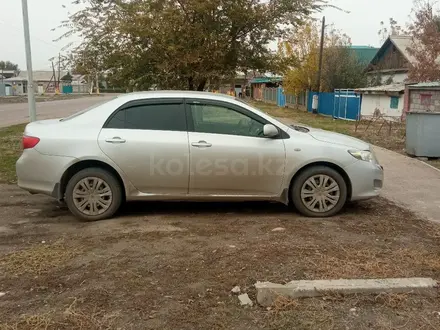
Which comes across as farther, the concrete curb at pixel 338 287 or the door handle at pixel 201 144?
the door handle at pixel 201 144

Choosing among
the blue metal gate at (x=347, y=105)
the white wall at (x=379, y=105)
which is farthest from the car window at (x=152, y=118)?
the blue metal gate at (x=347, y=105)

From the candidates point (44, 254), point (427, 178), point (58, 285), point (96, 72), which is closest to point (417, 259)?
point (58, 285)

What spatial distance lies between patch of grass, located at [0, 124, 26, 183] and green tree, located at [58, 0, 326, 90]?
2705 mm

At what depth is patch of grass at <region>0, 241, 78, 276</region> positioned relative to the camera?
406cm

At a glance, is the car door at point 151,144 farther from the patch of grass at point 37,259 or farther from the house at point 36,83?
the house at point 36,83

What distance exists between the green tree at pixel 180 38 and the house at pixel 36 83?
151ft

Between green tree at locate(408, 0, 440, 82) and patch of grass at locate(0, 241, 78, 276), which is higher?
green tree at locate(408, 0, 440, 82)

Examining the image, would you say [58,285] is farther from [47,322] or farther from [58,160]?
[58,160]

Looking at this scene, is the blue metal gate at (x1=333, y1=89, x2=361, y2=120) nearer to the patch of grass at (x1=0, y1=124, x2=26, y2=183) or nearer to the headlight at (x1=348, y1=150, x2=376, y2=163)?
the patch of grass at (x1=0, y1=124, x2=26, y2=183)

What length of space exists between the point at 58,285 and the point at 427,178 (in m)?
7.42

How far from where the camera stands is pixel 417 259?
14.2ft

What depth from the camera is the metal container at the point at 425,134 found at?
10922 millimetres

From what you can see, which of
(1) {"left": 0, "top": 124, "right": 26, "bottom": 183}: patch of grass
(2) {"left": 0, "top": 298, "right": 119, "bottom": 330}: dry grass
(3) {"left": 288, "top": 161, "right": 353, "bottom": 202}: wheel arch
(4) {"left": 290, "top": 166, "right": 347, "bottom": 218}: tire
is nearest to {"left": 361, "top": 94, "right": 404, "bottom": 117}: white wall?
(1) {"left": 0, "top": 124, "right": 26, "bottom": 183}: patch of grass

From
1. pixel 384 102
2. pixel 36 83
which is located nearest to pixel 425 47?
pixel 384 102
